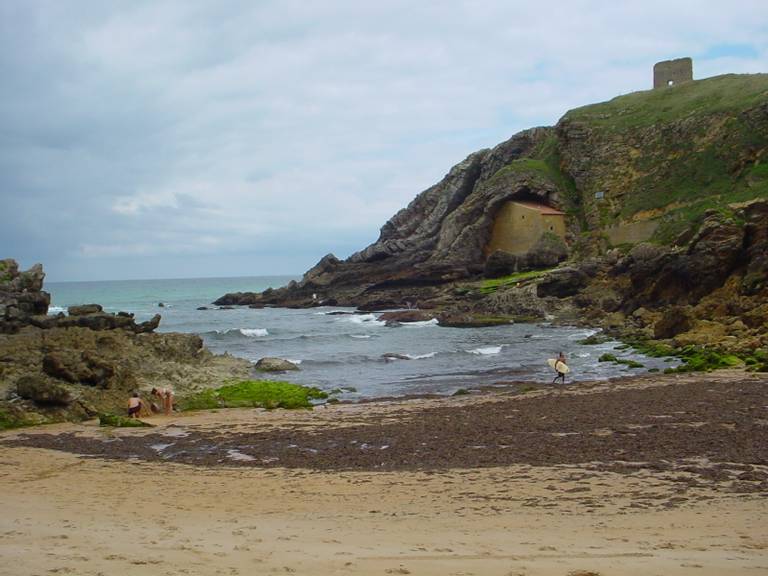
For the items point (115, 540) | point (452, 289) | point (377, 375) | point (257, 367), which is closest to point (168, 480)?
point (115, 540)

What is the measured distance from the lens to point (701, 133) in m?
72.9

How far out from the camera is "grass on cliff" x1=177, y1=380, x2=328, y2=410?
24375 millimetres

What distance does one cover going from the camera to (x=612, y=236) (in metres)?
71.4

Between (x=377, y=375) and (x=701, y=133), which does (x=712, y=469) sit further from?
(x=701, y=133)

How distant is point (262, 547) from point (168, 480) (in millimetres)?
5725

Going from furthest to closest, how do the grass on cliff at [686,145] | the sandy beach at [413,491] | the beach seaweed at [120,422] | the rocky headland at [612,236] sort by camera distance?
1. the grass on cliff at [686,145]
2. the rocky headland at [612,236]
3. the beach seaweed at [120,422]
4. the sandy beach at [413,491]

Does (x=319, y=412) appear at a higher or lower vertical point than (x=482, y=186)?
lower

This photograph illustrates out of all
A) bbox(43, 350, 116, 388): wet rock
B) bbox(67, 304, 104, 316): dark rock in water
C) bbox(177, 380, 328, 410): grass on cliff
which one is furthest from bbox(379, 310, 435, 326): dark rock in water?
bbox(43, 350, 116, 388): wet rock

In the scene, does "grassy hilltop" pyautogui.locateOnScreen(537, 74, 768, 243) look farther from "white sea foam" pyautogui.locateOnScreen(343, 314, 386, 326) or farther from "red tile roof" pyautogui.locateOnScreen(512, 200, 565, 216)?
"white sea foam" pyautogui.locateOnScreen(343, 314, 386, 326)

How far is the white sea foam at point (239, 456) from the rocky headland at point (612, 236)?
20726 mm

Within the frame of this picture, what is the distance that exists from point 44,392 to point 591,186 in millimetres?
69243

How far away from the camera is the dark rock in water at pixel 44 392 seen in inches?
836

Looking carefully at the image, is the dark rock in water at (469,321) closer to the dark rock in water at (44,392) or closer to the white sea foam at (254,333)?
the white sea foam at (254,333)

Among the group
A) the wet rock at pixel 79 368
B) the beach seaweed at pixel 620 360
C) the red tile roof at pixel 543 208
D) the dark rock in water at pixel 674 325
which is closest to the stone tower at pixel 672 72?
the red tile roof at pixel 543 208
